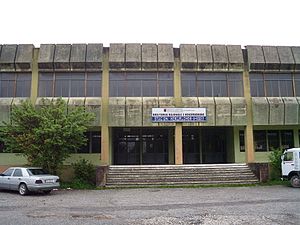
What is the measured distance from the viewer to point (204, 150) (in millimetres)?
27891

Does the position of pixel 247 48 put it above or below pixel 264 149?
above

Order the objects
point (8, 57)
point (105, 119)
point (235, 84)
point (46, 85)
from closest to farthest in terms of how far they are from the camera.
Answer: point (105, 119)
point (8, 57)
point (46, 85)
point (235, 84)

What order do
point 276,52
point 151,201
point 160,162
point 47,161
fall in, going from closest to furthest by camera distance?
point 151,201 < point 47,161 < point 276,52 < point 160,162

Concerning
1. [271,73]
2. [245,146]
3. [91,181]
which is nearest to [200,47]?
[271,73]

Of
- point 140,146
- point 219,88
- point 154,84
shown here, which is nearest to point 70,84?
point 154,84

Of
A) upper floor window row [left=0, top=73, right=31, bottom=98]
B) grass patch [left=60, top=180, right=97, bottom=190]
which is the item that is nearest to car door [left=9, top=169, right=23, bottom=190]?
grass patch [left=60, top=180, right=97, bottom=190]

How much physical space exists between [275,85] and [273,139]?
4.50 m

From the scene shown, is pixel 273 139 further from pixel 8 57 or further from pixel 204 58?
pixel 8 57

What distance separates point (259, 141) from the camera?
26250mm

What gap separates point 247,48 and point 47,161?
16505 mm

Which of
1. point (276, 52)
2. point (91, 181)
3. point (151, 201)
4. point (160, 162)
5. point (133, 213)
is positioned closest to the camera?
point (133, 213)

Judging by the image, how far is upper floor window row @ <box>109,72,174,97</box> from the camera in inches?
953

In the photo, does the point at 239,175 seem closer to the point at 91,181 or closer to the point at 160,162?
the point at 160,162

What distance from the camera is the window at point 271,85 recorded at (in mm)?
24859
